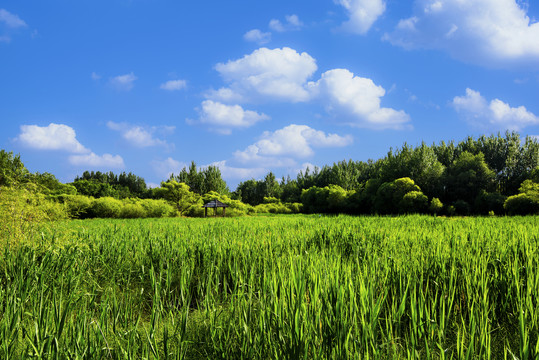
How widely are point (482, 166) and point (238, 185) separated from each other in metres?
42.9

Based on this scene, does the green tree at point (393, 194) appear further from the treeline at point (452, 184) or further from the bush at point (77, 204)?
the bush at point (77, 204)

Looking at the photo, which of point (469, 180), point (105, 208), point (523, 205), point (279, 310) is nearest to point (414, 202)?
point (469, 180)

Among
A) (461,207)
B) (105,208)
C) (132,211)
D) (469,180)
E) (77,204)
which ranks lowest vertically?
(461,207)

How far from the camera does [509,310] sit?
2.89 m

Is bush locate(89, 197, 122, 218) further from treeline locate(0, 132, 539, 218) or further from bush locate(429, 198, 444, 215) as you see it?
bush locate(429, 198, 444, 215)

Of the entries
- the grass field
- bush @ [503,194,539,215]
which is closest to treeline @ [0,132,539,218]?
bush @ [503,194,539,215]

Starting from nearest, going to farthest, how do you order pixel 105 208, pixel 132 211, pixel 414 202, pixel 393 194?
1. pixel 105 208
2. pixel 132 211
3. pixel 414 202
4. pixel 393 194

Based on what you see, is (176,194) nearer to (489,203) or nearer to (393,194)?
(393,194)

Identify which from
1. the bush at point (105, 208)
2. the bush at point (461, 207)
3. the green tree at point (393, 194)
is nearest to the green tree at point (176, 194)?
the bush at point (105, 208)

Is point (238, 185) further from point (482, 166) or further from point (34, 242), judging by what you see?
point (34, 242)

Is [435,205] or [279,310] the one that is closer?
[279,310]

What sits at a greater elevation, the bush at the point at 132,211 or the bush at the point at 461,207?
the bush at the point at 132,211

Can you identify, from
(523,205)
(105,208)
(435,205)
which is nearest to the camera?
(523,205)

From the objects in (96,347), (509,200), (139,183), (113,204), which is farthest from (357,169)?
(96,347)
